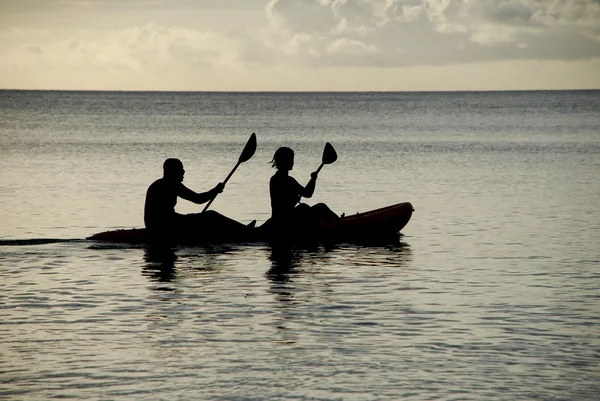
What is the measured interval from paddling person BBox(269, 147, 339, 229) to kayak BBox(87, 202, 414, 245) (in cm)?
16

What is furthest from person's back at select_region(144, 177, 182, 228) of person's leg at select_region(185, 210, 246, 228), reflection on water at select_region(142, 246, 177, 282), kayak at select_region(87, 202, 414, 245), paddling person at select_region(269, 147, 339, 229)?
paddling person at select_region(269, 147, 339, 229)

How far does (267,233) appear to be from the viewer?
1756cm

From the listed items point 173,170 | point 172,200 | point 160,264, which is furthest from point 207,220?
point 160,264

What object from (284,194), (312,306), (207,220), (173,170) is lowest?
(312,306)

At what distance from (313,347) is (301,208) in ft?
23.5


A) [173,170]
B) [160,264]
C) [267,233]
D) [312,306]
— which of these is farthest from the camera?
[267,233]

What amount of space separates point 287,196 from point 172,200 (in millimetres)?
1764

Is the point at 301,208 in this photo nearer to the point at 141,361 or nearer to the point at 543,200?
the point at 141,361

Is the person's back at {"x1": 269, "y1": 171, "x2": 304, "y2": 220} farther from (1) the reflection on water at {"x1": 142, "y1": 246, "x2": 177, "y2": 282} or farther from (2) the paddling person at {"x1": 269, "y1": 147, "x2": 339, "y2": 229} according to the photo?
(1) the reflection on water at {"x1": 142, "y1": 246, "x2": 177, "y2": 282}

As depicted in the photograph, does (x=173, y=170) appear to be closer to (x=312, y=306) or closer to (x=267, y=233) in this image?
(x=267, y=233)

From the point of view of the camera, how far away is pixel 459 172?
37438 millimetres

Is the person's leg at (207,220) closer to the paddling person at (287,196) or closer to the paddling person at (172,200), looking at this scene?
the paddling person at (172,200)

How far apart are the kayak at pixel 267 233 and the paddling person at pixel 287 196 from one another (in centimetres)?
16

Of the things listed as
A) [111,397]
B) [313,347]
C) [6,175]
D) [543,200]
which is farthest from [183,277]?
[6,175]
